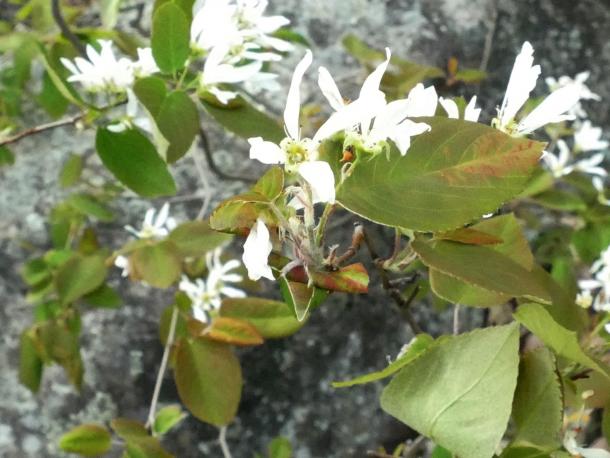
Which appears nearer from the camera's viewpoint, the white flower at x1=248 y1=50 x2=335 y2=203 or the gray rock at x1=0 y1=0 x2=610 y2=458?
the white flower at x1=248 y1=50 x2=335 y2=203

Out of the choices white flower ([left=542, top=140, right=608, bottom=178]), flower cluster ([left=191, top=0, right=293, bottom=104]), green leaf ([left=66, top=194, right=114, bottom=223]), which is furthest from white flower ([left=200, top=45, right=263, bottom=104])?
white flower ([left=542, top=140, right=608, bottom=178])

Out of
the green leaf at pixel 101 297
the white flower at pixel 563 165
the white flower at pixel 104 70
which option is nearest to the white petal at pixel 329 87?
the white flower at pixel 104 70

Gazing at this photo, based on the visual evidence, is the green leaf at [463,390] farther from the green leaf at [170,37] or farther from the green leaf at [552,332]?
the green leaf at [170,37]

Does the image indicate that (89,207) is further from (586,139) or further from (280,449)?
(586,139)

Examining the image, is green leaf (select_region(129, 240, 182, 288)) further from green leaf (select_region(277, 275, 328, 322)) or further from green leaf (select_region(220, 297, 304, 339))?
Result: green leaf (select_region(277, 275, 328, 322))

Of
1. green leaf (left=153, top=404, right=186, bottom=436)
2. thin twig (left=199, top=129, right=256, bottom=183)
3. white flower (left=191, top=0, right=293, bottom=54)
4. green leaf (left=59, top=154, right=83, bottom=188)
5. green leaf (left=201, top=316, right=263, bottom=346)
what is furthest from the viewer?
green leaf (left=59, top=154, right=83, bottom=188)

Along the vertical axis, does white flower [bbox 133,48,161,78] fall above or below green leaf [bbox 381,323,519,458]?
above

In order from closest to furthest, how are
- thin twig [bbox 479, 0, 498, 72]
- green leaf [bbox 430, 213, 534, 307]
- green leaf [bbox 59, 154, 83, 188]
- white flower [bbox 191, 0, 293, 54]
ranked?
1. green leaf [bbox 430, 213, 534, 307]
2. white flower [bbox 191, 0, 293, 54]
3. green leaf [bbox 59, 154, 83, 188]
4. thin twig [bbox 479, 0, 498, 72]

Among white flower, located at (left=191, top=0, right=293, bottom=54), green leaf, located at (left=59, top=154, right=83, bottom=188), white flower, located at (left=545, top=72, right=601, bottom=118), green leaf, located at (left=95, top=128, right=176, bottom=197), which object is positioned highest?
white flower, located at (left=191, top=0, right=293, bottom=54)
